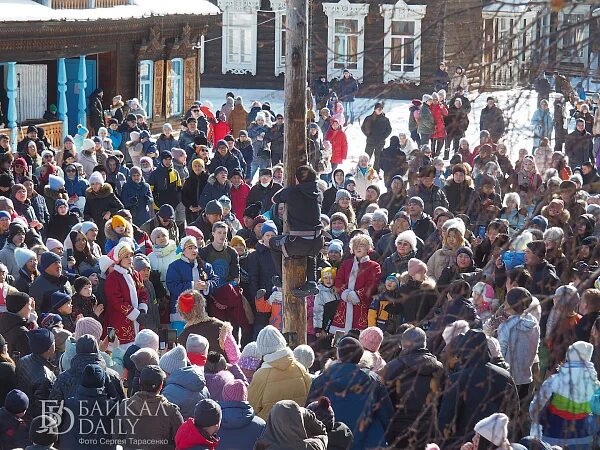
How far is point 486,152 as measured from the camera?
574cm

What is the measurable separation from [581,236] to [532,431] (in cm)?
395

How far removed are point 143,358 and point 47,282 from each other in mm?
2654

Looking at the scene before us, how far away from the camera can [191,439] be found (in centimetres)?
737

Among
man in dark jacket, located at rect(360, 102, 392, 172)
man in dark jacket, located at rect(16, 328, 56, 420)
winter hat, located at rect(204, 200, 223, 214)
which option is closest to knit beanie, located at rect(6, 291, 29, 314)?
man in dark jacket, located at rect(16, 328, 56, 420)

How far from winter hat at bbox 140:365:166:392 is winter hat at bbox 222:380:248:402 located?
0.46 m

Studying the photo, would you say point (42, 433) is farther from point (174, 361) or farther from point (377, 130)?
point (377, 130)

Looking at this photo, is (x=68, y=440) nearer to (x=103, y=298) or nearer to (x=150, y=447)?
(x=150, y=447)

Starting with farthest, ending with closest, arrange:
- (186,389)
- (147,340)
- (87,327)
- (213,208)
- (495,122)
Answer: (213,208), (87,327), (147,340), (186,389), (495,122)

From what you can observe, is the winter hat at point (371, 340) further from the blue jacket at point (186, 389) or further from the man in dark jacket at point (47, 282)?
the man in dark jacket at point (47, 282)

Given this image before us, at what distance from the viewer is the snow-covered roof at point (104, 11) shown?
2306cm

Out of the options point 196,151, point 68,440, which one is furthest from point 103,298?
point 196,151

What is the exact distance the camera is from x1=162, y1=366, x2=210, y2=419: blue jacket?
27.0ft

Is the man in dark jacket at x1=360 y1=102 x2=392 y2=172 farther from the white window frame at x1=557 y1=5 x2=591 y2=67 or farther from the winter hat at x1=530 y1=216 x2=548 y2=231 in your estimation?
the white window frame at x1=557 y1=5 x2=591 y2=67

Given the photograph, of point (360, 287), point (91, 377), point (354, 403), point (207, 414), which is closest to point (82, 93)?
point (360, 287)
